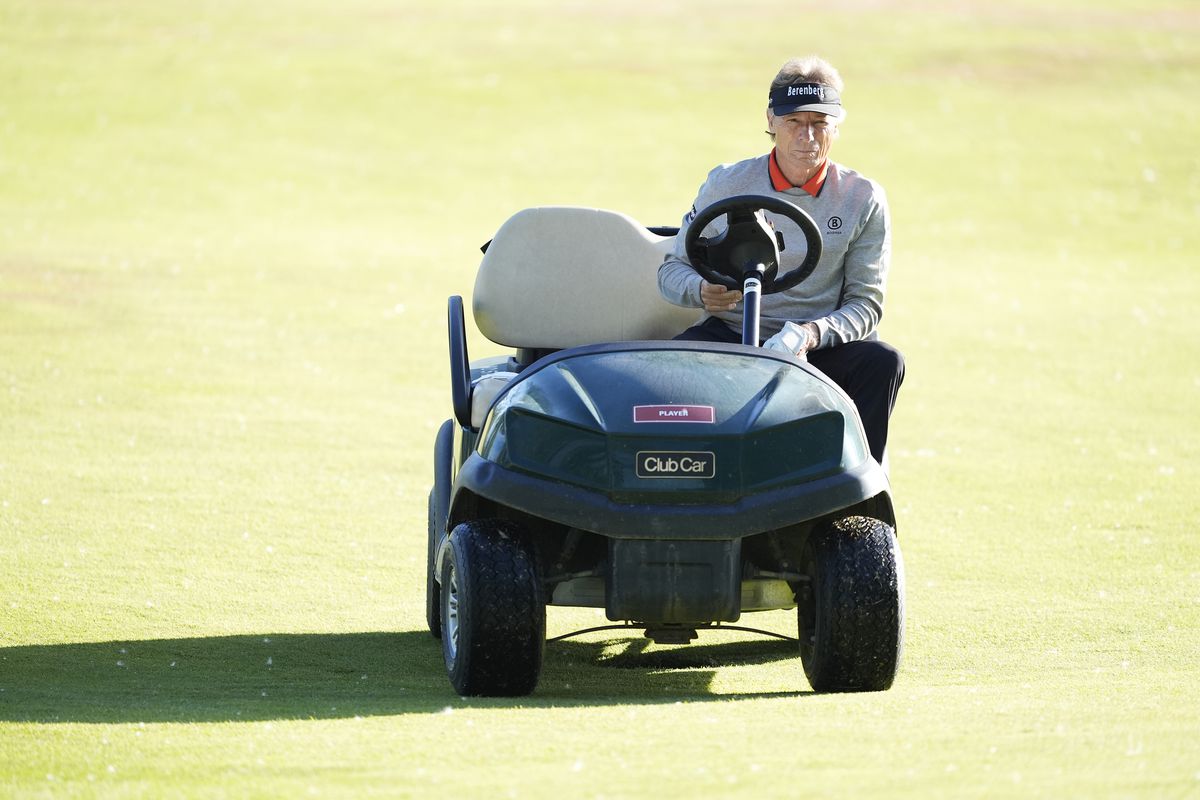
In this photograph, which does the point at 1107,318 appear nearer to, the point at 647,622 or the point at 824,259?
the point at 824,259

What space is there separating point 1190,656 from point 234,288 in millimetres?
9307

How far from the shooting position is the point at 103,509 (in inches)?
277

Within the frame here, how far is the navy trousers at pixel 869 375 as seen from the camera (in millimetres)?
4980

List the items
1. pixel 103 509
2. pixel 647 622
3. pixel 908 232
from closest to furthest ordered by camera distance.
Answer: pixel 647 622 < pixel 103 509 < pixel 908 232

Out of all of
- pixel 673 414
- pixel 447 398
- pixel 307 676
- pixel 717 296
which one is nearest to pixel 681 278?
pixel 717 296

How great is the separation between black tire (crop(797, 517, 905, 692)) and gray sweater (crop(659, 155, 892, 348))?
1002 mm

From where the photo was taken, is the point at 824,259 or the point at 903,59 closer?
the point at 824,259

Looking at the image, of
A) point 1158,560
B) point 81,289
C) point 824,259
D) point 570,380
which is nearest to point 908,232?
point 81,289

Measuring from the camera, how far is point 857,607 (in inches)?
165

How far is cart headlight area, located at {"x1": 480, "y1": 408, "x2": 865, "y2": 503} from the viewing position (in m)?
4.12

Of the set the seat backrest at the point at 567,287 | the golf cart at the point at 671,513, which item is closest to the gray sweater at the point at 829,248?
the seat backrest at the point at 567,287

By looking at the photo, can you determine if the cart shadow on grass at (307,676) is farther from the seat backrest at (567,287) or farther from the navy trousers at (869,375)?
the seat backrest at (567,287)

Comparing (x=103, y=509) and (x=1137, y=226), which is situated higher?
(x=103, y=509)

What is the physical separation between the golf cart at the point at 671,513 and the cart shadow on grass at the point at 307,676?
210mm
